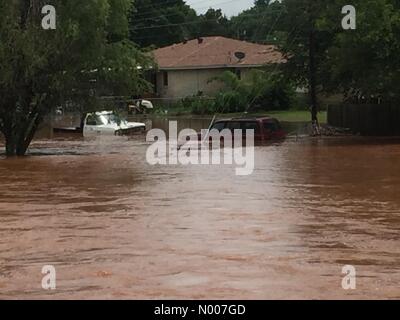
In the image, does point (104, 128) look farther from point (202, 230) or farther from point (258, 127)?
point (202, 230)

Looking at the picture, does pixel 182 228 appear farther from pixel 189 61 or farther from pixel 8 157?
pixel 189 61

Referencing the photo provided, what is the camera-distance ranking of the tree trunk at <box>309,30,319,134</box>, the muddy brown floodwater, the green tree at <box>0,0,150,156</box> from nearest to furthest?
the muddy brown floodwater < the green tree at <box>0,0,150,156</box> < the tree trunk at <box>309,30,319,134</box>

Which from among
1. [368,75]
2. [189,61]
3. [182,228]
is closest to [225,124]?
[368,75]

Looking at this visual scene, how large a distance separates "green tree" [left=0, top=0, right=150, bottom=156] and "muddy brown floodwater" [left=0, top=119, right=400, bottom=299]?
4900 millimetres

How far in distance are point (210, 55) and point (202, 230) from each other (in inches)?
2145

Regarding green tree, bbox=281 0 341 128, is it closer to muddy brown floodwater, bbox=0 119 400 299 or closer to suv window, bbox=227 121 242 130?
suv window, bbox=227 121 242 130

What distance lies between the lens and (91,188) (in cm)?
1805

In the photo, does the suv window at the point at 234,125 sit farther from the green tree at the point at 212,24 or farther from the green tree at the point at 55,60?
the green tree at the point at 212,24

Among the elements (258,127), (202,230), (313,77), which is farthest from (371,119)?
(202,230)

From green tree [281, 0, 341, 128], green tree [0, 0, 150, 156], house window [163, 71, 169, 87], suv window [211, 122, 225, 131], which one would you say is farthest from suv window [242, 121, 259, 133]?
Answer: house window [163, 71, 169, 87]

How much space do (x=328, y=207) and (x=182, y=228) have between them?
3.36m

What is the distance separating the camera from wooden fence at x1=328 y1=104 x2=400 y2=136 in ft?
124

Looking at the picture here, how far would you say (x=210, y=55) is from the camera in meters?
65.9
